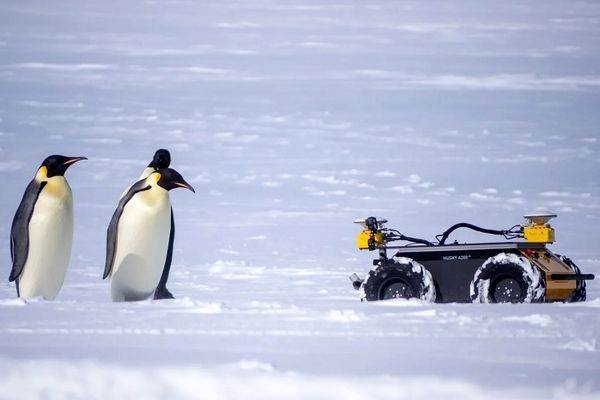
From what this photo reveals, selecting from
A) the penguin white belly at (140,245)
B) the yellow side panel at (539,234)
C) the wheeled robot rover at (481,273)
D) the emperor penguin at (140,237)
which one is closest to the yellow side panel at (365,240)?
the wheeled robot rover at (481,273)

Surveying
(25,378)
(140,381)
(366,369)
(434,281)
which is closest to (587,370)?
(366,369)

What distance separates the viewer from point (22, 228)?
10.9m

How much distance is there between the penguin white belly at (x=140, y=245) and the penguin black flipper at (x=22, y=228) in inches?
32.2

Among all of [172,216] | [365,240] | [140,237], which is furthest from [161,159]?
[365,240]

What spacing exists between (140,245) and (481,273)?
3149mm

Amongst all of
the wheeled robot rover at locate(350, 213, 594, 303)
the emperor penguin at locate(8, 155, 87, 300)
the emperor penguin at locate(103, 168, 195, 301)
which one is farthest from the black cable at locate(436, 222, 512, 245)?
the emperor penguin at locate(8, 155, 87, 300)

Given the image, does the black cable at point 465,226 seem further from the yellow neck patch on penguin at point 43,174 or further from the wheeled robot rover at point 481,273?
the yellow neck patch on penguin at point 43,174

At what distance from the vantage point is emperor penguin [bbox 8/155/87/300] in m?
10.8

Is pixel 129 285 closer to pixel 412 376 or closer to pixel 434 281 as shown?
pixel 434 281

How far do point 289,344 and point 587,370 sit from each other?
1913 mm

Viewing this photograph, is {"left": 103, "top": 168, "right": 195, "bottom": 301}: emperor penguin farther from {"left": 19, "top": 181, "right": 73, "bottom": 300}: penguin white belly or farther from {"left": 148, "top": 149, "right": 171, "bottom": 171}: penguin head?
{"left": 19, "top": 181, "right": 73, "bottom": 300}: penguin white belly

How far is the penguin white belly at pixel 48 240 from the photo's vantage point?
10.8 m

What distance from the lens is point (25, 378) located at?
21.0 feet

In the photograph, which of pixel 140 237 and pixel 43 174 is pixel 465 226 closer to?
pixel 140 237
